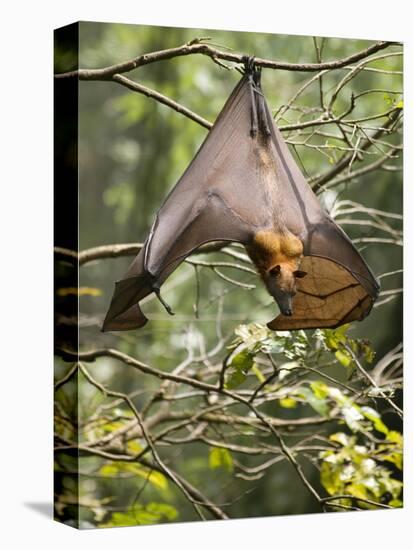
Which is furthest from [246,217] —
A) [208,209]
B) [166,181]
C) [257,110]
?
[166,181]

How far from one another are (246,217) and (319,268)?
853 millimetres

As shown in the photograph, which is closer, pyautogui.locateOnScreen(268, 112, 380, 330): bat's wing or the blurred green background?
pyautogui.locateOnScreen(268, 112, 380, 330): bat's wing

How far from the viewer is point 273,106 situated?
32.9 feet

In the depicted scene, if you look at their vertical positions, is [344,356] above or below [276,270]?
below

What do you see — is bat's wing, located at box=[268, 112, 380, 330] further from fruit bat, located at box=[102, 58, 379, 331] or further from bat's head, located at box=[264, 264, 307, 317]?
bat's head, located at box=[264, 264, 307, 317]

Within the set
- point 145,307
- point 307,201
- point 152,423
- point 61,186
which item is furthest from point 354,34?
point 145,307

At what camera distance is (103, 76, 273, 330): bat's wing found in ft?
17.8

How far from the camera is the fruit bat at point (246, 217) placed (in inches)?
215

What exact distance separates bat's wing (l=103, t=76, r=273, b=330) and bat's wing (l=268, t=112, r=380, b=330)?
166mm

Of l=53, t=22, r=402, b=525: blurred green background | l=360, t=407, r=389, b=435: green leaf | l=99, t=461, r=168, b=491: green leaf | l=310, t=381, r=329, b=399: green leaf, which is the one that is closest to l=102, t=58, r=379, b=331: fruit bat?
l=310, t=381, r=329, b=399: green leaf

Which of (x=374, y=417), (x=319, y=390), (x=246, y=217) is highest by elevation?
(x=246, y=217)

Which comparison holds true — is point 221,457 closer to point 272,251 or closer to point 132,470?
point 132,470

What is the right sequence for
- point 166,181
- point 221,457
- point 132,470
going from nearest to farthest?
point 132,470 → point 221,457 → point 166,181

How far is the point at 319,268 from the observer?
6.29 metres
